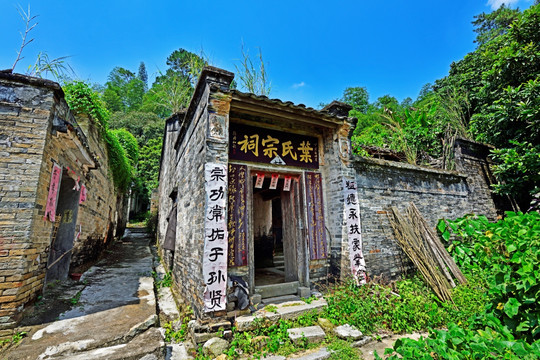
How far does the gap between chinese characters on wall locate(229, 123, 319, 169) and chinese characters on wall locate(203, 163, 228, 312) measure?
0.87 meters

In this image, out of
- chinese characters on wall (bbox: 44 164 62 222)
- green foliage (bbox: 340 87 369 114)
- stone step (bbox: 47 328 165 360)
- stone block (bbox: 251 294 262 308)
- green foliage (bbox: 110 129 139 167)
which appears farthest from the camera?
green foliage (bbox: 340 87 369 114)

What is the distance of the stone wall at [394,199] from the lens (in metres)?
5.48

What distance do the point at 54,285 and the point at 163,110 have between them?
27.9 meters

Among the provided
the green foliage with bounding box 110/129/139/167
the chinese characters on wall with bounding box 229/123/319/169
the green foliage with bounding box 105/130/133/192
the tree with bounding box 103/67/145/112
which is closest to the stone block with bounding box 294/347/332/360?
the chinese characters on wall with bounding box 229/123/319/169

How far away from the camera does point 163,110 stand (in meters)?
28.8

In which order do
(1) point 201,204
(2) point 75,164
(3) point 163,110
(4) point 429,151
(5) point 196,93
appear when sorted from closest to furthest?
(1) point 201,204, (5) point 196,93, (2) point 75,164, (4) point 429,151, (3) point 163,110

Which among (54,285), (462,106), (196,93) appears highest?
(462,106)

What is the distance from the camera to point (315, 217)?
17.2 ft

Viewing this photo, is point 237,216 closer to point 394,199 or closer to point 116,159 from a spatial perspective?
point 394,199

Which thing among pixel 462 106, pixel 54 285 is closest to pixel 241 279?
pixel 54 285

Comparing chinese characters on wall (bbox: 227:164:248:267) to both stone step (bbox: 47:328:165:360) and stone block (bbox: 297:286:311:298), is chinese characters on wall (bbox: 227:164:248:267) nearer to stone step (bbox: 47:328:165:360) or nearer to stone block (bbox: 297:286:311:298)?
stone block (bbox: 297:286:311:298)

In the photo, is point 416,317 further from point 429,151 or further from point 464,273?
point 429,151

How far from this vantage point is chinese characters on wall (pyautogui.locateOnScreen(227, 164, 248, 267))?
166 inches

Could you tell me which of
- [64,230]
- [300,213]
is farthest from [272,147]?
[64,230]
